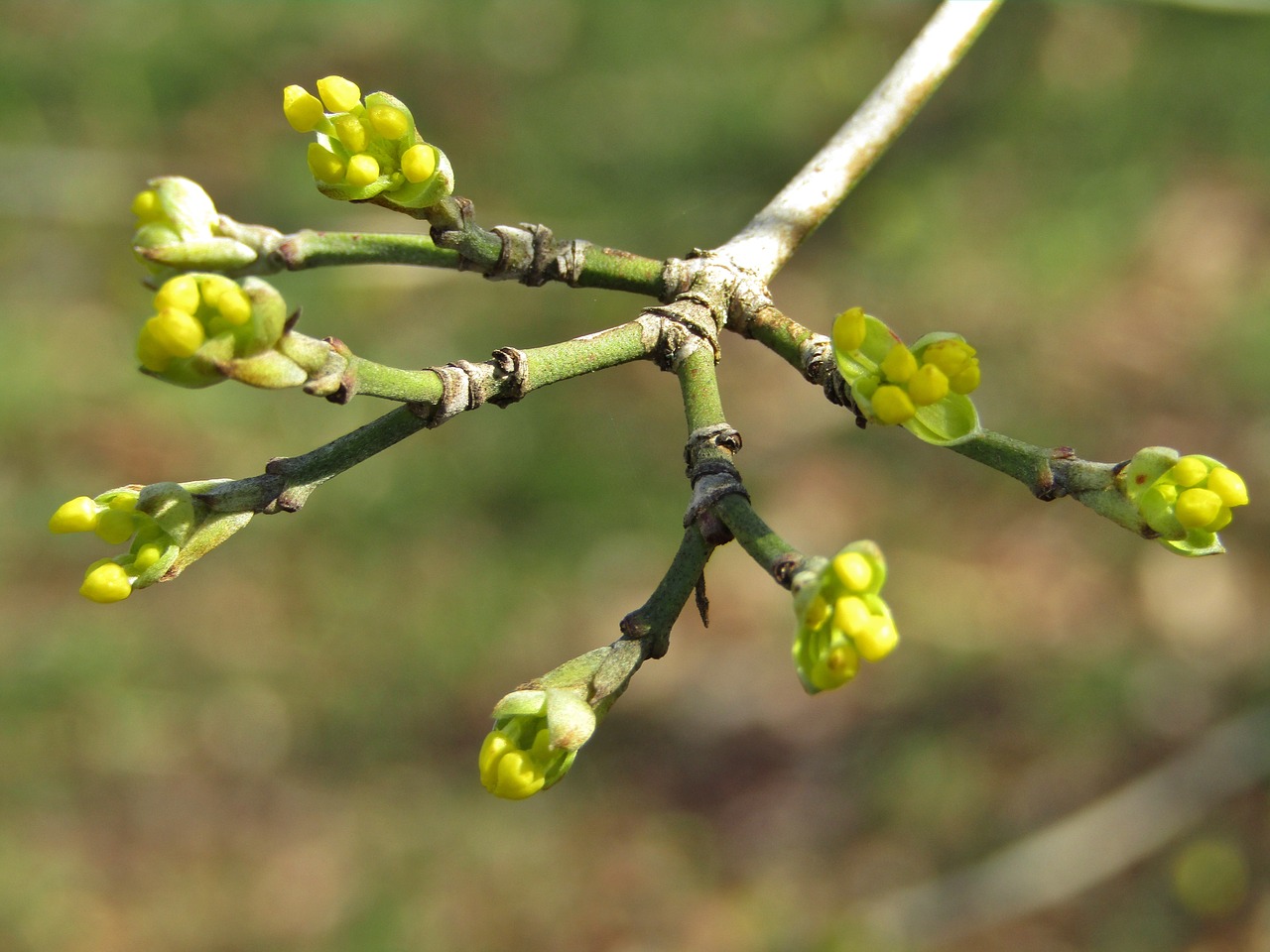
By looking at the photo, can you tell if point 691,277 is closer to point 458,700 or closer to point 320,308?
point 458,700

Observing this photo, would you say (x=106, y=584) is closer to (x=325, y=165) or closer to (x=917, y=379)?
(x=325, y=165)

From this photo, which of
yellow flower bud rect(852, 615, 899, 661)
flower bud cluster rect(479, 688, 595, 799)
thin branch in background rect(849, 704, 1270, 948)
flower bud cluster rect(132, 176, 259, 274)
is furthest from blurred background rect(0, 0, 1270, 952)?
flower bud cluster rect(132, 176, 259, 274)

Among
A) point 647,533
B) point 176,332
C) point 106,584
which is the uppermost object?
point 176,332

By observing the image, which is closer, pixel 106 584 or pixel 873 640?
pixel 873 640

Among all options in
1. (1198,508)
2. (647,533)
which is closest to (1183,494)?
(1198,508)

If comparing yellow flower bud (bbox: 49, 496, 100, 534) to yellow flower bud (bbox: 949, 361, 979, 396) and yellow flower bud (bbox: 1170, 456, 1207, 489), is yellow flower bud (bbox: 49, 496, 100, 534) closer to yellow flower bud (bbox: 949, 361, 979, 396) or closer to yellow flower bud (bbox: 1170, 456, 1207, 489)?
yellow flower bud (bbox: 949, 361, 979, 396)

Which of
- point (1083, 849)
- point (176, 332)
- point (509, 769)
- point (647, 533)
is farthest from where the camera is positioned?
point (647, 533)

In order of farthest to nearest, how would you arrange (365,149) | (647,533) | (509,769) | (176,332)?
1. (647,533)
2. (365,149)
3. (509,769)
4. (176,332)
